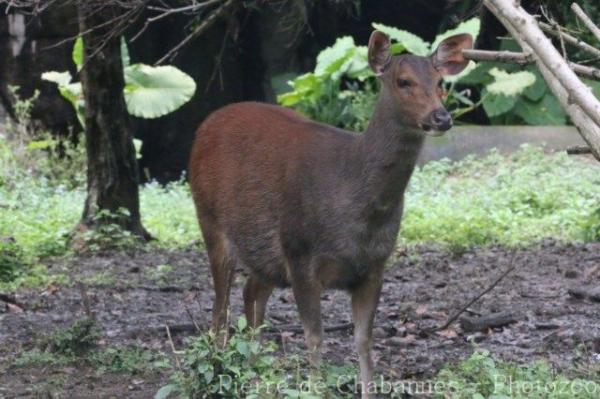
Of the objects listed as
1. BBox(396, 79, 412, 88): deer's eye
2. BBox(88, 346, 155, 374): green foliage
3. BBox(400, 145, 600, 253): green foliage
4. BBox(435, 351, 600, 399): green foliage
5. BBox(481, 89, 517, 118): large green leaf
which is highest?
BBox(396, 79, 412, 88): deer's eye

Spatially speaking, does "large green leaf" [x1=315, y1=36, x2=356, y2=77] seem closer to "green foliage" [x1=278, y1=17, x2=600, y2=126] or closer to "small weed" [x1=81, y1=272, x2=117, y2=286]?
"green foliage" [x1=278, y1=17, x2=600, y2=126]

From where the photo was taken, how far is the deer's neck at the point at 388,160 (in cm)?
584

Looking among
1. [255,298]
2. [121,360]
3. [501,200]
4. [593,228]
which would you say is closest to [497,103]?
[501,200]

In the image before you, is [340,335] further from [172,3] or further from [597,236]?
[172,3]

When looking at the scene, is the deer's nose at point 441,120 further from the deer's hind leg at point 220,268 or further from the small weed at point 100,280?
the small weed at point 100,280

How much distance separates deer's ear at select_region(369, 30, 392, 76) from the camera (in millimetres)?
5969

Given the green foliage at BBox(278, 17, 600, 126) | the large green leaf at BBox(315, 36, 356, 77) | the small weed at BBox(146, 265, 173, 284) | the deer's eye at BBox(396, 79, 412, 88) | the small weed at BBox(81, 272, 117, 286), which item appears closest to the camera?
the deer's eye at BBox(396, 79, 412, 88)

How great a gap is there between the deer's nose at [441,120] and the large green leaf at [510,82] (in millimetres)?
12142

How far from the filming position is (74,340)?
263 inches

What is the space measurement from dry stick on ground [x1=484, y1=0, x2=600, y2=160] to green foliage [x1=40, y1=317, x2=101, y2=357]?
10.7ft

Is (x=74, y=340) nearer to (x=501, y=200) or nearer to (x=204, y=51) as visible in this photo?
(x=501, y=200)

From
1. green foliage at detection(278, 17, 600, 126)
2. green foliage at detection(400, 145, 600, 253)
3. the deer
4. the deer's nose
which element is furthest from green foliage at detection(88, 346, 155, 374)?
green foliage at detection(278, 17, 600, 126)

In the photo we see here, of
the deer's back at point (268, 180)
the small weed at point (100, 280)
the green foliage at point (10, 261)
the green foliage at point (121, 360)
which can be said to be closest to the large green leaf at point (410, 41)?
the green foliage at point (10, 261)

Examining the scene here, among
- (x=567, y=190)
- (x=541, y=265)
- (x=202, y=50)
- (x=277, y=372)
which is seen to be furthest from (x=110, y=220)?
(x=202, y=50)
